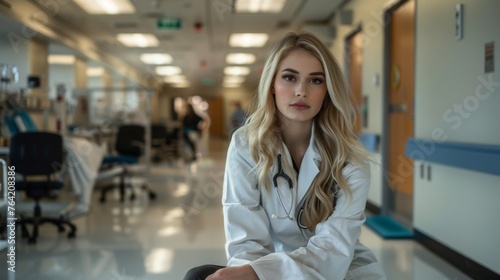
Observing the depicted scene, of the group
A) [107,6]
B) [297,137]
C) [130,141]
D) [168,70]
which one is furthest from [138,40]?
[297,137]

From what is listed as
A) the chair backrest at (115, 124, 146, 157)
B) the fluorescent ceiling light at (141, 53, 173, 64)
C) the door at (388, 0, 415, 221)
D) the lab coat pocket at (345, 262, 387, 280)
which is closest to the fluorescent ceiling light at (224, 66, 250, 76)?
the fluorescent ceiling light at (141, 53, 173, 64)

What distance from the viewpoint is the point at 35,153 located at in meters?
4.00

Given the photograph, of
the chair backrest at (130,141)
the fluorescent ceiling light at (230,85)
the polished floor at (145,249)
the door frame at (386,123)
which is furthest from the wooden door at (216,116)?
the door frame at (386,123)

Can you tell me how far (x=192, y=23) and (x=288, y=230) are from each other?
24.1 ft

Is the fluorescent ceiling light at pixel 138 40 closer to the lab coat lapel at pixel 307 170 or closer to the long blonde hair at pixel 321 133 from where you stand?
the long blonde hair at pixel 321 133

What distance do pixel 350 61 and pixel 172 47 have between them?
17.9 feet

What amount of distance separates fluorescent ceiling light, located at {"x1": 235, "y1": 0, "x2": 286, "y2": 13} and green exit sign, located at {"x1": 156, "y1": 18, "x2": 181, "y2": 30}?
4.09 feet

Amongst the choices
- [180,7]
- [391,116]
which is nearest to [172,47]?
[180,7]

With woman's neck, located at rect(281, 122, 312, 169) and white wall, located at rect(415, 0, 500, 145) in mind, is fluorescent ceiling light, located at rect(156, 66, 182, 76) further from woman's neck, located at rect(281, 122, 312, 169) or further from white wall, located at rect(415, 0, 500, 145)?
woman's neck, located at rect(281, 122, 312, 169)

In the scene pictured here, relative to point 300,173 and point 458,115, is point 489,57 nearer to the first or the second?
point 458,115

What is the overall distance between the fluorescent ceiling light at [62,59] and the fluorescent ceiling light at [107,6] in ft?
9.35

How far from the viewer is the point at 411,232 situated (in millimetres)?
4043

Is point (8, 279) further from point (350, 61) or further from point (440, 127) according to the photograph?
point (350, 61)

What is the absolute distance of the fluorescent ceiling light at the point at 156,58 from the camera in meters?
12.3
